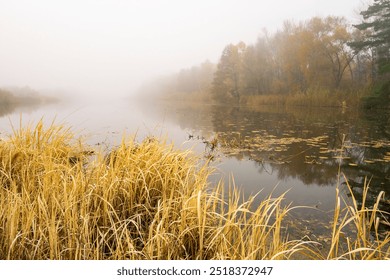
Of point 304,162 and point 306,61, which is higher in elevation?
point 306,61

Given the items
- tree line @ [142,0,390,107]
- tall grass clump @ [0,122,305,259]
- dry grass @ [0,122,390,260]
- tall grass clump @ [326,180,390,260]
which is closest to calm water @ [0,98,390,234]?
tall grass clump @ [326,180,390,260]

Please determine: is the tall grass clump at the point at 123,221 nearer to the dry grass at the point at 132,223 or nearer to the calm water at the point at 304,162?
the dry grass at the point at 132,223

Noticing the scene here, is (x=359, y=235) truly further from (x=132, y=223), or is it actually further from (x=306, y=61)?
(x=306, y=61)

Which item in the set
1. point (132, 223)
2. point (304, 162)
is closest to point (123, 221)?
point (132, 223)

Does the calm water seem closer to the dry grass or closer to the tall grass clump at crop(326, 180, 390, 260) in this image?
the tall grass clump at crop(326, 180, 390, 260)

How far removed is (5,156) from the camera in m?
3.65

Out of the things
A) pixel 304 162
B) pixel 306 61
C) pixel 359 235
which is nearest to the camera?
pixel 359 235

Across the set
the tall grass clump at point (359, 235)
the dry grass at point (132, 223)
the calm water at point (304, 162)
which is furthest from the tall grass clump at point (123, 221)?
the calm water at point (304, 162)

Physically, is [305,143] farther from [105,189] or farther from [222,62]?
[222,62]

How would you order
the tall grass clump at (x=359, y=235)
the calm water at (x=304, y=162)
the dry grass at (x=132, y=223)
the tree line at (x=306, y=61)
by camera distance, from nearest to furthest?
1. the tall grass clump at (x=359, y=235)
2. the dry grass at (x=132, y=223)
3. the calm water at (x=304, y=162)
4. the tree line at (x=306, y=61)

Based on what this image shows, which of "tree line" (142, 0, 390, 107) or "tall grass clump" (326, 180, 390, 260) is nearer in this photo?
"tall grass clump" (326, 180, 390, 260)

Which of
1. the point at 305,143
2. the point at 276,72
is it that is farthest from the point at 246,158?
the point at 276,72

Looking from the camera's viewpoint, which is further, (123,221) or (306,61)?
(306,61)
